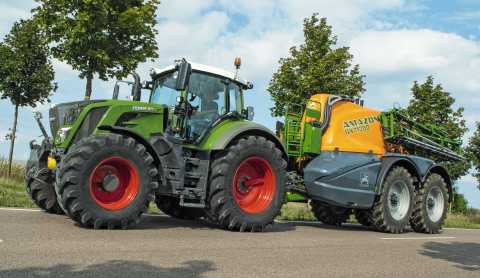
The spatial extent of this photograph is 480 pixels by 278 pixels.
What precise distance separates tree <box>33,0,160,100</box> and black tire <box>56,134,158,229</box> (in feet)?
28.0

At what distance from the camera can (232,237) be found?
24.8 ft

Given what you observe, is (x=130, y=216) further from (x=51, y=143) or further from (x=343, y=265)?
(x=343, y=265)

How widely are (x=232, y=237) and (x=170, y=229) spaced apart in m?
0.96

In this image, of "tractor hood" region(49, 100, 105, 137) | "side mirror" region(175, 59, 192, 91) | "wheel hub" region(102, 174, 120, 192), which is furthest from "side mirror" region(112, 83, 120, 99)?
"wheel hub" region(102, 174, 120, 192)

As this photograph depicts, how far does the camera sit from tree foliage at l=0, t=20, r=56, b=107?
17.9 m

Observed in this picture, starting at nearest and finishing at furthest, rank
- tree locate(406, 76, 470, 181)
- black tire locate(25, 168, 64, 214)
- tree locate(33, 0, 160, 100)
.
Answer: black tire locate(25, 168, 64, 214)
tree locate(33, 0, 160, 100)
tree locate(406, 76, 470, 181)

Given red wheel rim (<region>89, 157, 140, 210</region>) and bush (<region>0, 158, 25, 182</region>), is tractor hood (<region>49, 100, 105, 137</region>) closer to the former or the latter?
red wheel rim (<region>89, 157, 140, 210</region>)

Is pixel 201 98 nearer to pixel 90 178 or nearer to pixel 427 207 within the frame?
pixel 90 178

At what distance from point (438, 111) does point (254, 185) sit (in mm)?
16026

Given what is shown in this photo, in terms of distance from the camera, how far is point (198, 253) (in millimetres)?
5945

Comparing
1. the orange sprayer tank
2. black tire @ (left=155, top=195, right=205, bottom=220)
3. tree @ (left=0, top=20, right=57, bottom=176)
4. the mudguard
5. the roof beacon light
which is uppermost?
tree @ (left=0, top=20, right=57, bottom=176)

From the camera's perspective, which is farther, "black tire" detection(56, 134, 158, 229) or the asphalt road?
"black tire" detection(56, 134, 158, 229)

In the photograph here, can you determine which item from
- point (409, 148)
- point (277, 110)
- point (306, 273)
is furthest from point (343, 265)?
point (277, 110)

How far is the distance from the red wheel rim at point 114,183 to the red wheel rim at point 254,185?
6.01 feet
